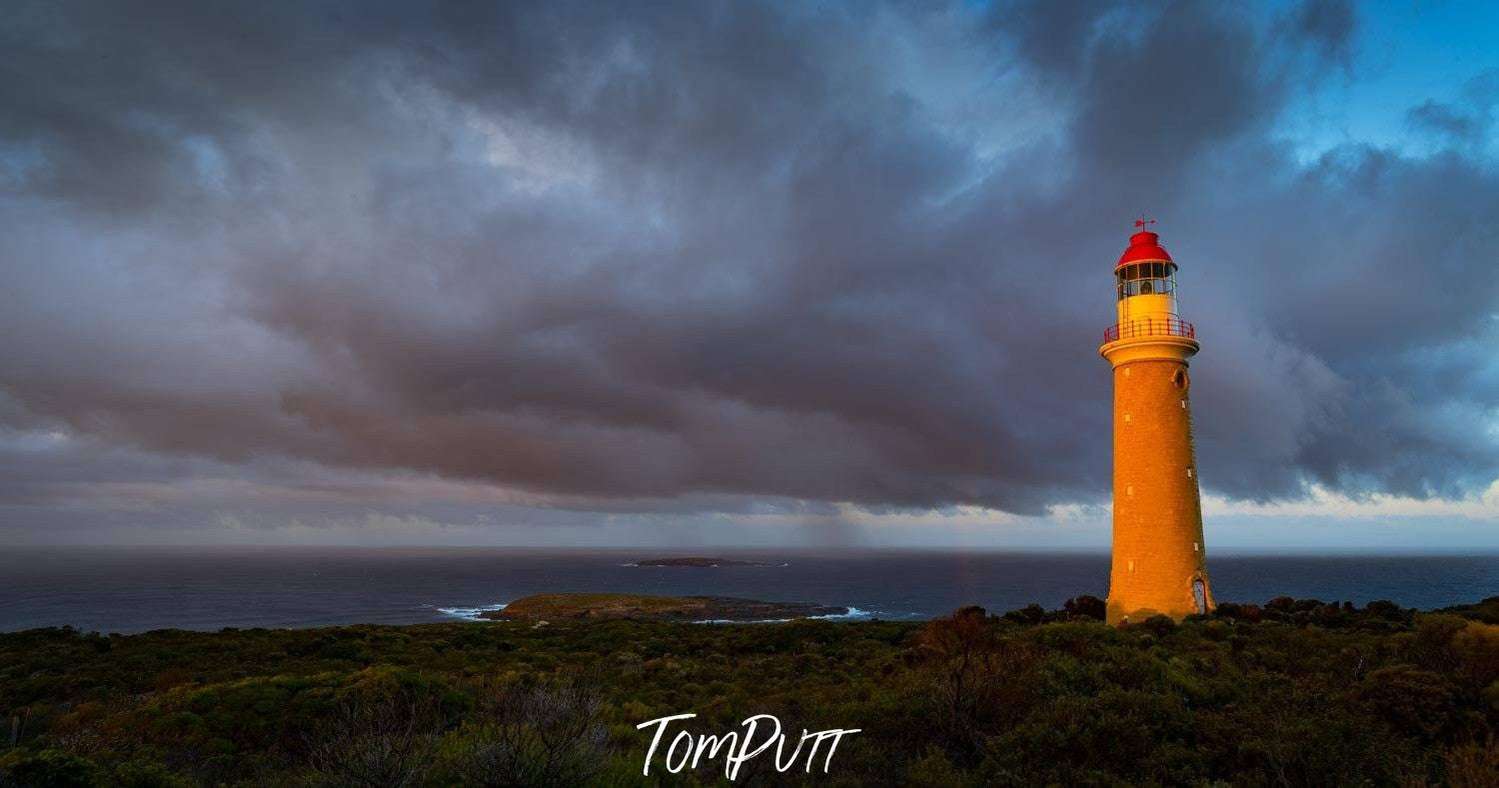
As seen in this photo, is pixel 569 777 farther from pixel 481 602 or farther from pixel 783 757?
pixel 481 602

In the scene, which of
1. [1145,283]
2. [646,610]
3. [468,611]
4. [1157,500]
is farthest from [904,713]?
[468,611]

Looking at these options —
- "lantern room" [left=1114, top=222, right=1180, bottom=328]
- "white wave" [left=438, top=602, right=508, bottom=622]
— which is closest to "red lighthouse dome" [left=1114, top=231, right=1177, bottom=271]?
"lantern room" [left=1114, top=222, right=1180, bottom=328]

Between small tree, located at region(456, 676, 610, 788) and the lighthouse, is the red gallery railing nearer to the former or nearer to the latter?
the lighthouse

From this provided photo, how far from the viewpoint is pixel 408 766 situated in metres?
5.93

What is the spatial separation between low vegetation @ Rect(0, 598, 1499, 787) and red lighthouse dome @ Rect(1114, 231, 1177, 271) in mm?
11549

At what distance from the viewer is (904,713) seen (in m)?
10.8

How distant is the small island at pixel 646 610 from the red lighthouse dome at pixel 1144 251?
5786 cm

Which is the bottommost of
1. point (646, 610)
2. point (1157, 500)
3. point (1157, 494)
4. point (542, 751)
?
point (646, 610)

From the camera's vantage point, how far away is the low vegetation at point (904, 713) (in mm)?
7108

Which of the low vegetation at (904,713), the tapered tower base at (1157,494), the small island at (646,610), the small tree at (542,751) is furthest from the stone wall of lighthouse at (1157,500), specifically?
the small island at (646,610)

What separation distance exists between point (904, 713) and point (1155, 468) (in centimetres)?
1541

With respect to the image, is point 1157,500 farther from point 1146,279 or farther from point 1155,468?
point 1146,279

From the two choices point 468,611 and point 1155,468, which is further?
point 468,611

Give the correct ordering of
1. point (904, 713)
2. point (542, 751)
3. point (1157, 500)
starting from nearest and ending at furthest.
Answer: point (542, 751) → point (904, 713) → point (1157, 500)
